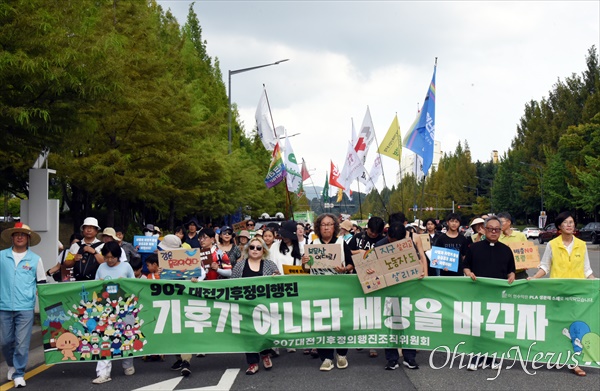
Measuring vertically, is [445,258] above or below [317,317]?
above

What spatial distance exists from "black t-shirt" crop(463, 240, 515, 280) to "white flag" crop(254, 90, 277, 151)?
1935 cm

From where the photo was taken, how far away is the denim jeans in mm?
7402

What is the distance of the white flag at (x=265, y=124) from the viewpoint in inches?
1067

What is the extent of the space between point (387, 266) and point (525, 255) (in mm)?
2666

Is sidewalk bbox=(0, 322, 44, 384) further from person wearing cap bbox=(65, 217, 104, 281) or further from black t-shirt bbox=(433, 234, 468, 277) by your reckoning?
black t-shirt bbox=(433, 234, 468, 277)

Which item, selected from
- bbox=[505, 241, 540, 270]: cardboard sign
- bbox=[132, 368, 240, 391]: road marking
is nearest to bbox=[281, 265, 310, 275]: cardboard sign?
bbox=[132, 368, 240, 391]: road marking

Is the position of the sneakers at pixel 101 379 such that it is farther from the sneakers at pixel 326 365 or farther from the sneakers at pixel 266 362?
the sneakers at pixel 326 365

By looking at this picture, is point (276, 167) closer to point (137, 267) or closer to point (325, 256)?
point (137, 267)

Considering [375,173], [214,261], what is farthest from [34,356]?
[375,173]

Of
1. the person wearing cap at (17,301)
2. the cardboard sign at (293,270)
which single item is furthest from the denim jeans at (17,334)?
the cardboard sign at (293,270)

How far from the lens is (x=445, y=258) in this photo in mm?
9039

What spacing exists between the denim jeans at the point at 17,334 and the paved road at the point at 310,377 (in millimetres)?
247

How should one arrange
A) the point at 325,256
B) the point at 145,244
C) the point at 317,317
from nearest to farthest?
the point at 317,317 → the point at 325,256 → the point at 145,244

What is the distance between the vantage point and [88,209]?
91.1 feet
